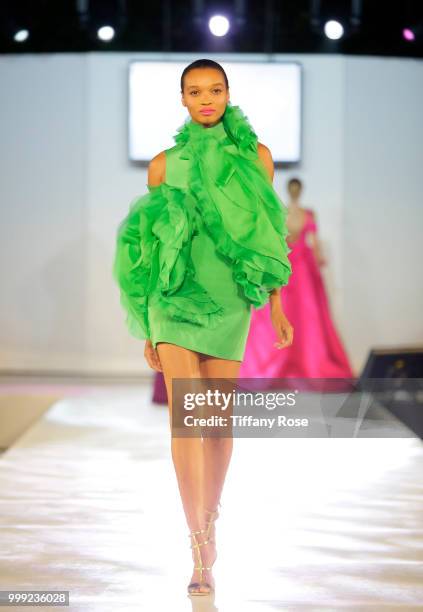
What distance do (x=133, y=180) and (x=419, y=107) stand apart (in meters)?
2.09

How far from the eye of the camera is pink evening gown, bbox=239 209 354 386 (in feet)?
20.0

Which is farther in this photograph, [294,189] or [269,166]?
[294,189]

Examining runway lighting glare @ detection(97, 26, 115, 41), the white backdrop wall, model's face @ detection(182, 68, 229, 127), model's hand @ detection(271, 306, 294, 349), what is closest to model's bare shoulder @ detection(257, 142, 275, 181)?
model's face @ detection(182, 68, 229, 127)

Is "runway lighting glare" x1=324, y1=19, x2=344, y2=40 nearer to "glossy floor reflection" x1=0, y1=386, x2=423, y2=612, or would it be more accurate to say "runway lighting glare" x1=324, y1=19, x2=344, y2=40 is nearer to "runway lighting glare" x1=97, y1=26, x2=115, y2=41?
"runway lighting glare" x1=97, y1=26, x2=115, y2=41

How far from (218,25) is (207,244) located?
4966mm

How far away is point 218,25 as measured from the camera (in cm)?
700

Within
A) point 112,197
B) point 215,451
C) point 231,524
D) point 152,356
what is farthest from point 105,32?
point 215,451

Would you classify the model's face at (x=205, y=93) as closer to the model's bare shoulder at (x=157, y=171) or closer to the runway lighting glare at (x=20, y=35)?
the model's bare shoulder at (x=157, y=171)

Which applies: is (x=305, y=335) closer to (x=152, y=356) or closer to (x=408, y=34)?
(x=408, y=34)

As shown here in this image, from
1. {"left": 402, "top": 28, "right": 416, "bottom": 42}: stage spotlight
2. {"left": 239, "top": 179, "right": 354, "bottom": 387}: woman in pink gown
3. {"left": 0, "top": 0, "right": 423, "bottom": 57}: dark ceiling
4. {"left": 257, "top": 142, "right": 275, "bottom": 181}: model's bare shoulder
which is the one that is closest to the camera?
{"left": 257, "top": 142, "right": 275, "bottom": 181}: model's bare shoulder

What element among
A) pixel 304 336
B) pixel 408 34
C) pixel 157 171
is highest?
pixel 408 34

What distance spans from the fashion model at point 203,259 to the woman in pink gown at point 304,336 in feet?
12.0

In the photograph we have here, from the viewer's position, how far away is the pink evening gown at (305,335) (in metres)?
6.10

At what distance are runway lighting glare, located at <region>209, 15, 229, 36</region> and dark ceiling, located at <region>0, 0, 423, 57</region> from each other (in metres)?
0.05
